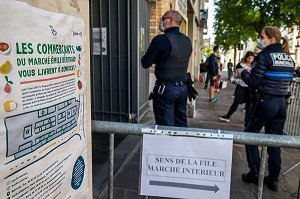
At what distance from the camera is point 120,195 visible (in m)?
3.30

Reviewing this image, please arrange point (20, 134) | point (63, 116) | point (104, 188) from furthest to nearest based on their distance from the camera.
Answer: point (104, 188)
point (63, 116)
point (20, 134)

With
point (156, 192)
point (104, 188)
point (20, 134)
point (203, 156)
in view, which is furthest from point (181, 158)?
point (104, 188)

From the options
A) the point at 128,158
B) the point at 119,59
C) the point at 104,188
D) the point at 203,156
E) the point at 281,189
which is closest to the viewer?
the point at 203,156

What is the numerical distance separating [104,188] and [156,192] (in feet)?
5.46

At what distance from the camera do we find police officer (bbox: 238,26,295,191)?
10.8 feet

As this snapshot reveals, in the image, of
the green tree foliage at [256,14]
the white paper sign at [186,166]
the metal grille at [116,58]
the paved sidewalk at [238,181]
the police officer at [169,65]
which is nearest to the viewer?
the white paper sign at [186,166]

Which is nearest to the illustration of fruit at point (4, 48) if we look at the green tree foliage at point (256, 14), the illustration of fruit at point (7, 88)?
the illustration of fruit at point (7, 88)

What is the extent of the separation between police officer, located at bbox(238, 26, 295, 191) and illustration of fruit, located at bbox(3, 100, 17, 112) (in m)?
2.95

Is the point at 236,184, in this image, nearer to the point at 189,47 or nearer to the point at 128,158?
the point at 128,158

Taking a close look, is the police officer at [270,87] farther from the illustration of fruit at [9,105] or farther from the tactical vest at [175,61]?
the illustration of fruit at [9,105]

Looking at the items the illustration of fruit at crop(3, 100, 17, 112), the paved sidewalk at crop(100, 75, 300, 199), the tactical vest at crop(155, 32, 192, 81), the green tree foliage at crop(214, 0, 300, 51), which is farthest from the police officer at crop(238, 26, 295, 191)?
the green tree foliage at crop(214, 0, 300, 51)

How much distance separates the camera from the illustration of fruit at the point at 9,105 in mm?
940

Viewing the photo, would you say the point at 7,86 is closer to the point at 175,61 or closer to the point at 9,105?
the point at 9,105

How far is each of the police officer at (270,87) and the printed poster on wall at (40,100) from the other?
98.9 inches
